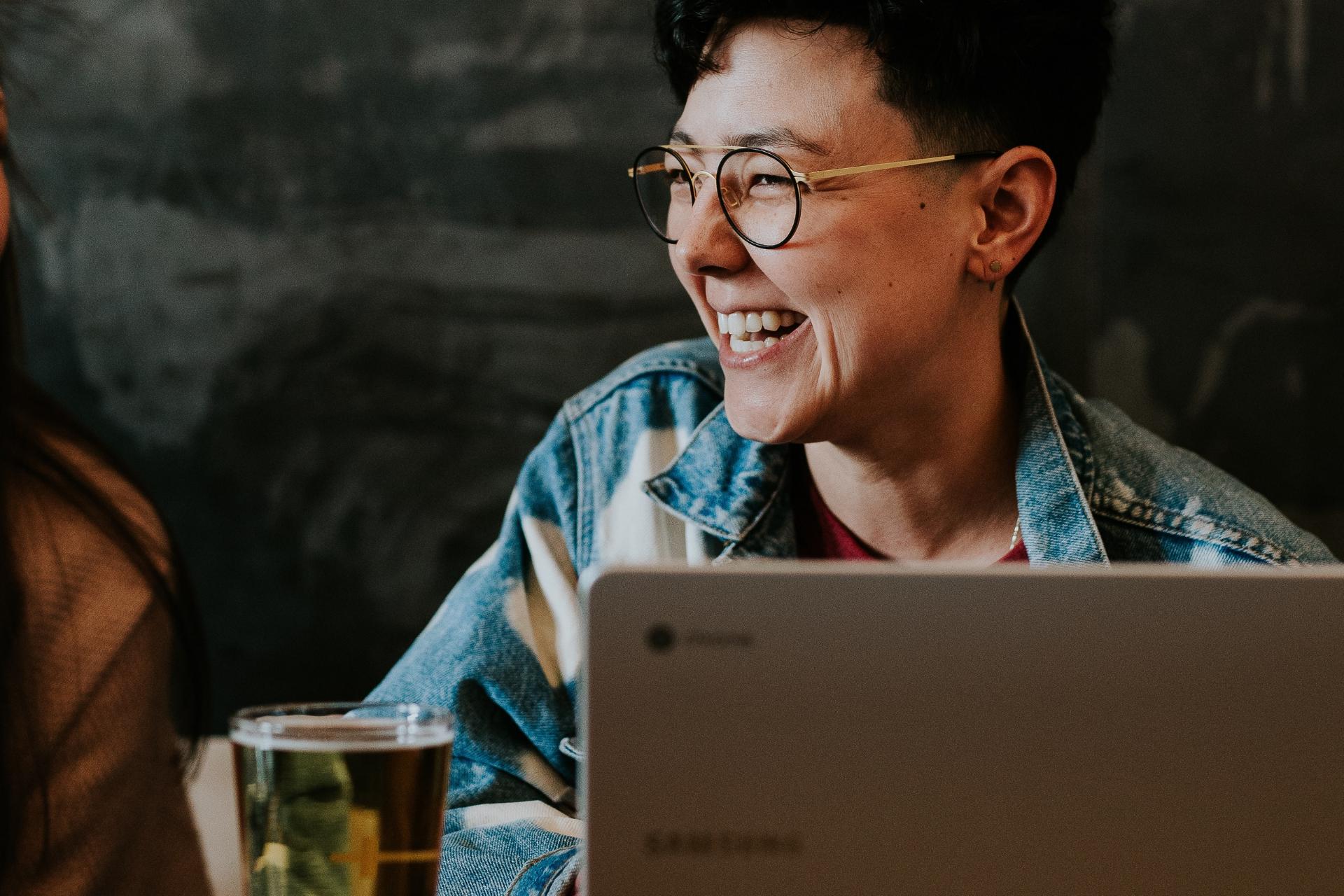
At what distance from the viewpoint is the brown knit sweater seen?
84 centimetres

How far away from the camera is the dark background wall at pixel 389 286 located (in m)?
1.87

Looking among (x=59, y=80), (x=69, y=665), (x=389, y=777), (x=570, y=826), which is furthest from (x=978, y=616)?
(x=59, y=80)

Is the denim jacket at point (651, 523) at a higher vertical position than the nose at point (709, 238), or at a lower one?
lower

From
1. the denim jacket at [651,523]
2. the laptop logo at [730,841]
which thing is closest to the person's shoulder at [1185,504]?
the denim jacket at [651,523]

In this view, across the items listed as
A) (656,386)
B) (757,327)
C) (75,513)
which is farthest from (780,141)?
(75,513)

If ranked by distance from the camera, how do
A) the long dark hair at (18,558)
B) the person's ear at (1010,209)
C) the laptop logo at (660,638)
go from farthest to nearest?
the person's ear at (1010,209)
the long dark hair at (18,558)
the laptop logo at (660,638)

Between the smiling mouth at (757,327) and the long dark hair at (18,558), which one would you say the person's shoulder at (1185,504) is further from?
the long dark hair at (18,558)

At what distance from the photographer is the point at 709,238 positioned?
1.17 meters

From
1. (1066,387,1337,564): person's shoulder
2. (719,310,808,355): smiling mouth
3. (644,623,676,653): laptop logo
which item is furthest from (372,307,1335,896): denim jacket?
(644,623,676,653): laptop logo

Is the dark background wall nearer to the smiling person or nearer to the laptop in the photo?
the smiling person

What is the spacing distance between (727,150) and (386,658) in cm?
121

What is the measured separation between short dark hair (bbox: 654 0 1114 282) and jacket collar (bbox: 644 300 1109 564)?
0.80 ft

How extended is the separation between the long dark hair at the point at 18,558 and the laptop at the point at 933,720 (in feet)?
1.71

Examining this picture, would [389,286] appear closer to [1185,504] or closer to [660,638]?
[1185,504]
